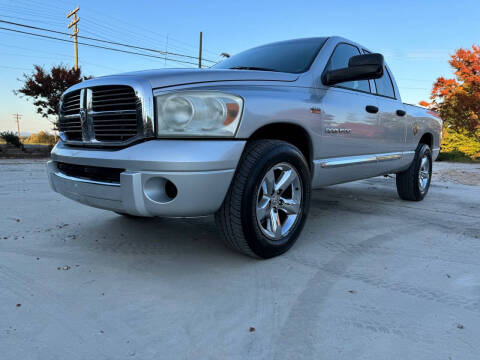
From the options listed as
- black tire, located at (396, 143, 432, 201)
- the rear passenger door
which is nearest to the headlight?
the rear passenger door

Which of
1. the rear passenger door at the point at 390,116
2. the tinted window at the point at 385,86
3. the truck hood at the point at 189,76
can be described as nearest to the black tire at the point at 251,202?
the truck hood at the point at 189,76

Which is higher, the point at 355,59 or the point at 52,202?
the point at 355,59

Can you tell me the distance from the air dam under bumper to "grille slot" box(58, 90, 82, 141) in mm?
520

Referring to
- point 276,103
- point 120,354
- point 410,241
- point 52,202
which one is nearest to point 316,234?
point 410,241

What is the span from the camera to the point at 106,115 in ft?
7.39

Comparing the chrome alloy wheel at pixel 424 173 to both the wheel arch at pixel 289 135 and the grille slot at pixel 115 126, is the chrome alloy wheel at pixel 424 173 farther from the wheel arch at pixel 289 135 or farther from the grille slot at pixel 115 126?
the grille slot at pixel 115 126

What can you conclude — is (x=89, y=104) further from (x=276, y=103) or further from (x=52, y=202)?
(x=52, y=202)

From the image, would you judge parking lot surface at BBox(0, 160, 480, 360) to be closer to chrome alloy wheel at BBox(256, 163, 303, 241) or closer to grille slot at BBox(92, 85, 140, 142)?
chrome alloy wheel at BBox(256, 163, 303, 241)

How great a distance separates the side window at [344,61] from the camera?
128 inches

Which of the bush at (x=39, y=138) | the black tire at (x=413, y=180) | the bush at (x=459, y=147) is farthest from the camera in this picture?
the bush at (x=39, y=138)

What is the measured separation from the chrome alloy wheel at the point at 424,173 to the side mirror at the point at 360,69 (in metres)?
2.61

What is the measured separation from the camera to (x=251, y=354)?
4.78 feet

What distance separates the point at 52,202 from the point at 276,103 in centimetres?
315

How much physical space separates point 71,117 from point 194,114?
110cm
